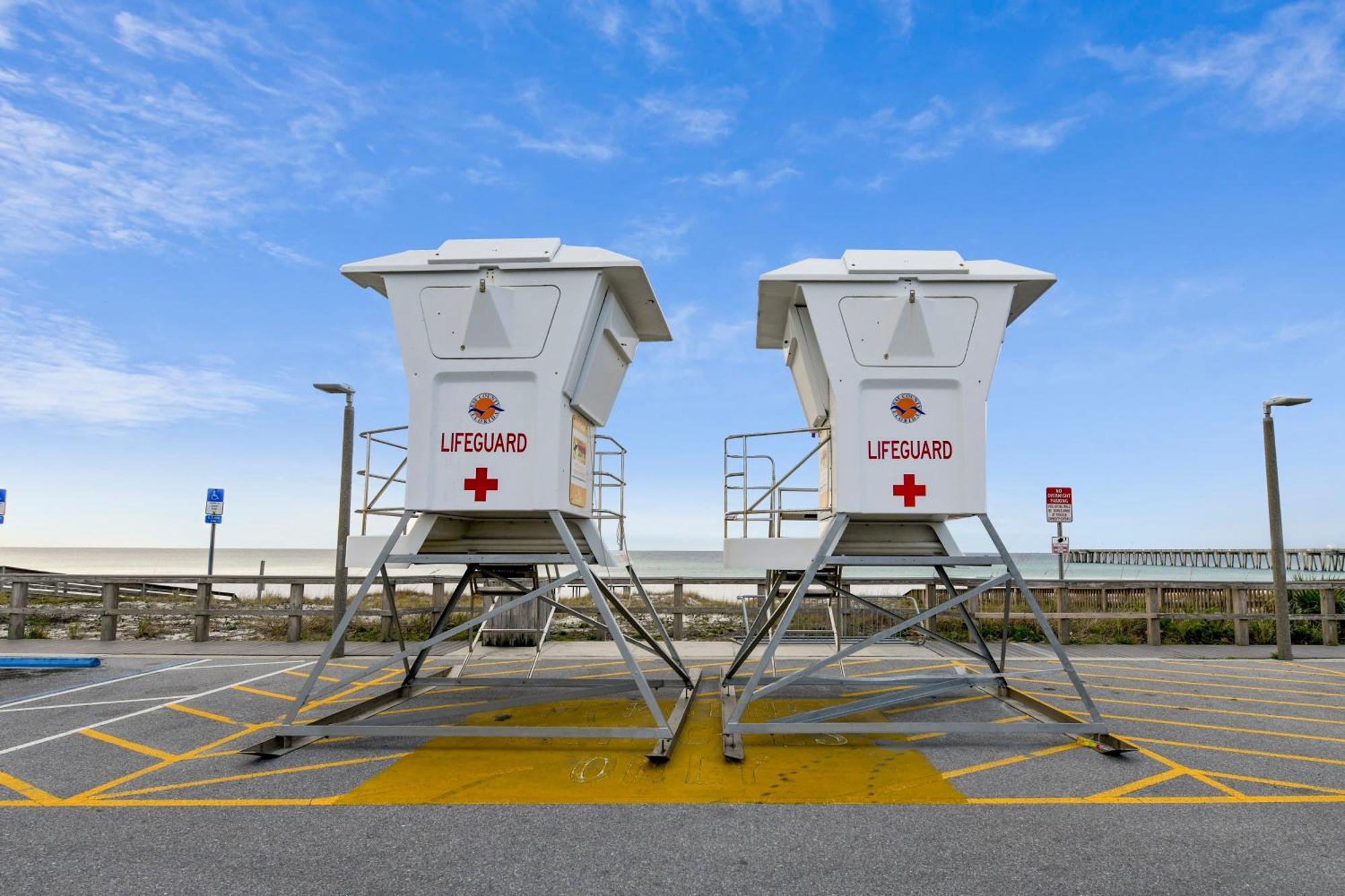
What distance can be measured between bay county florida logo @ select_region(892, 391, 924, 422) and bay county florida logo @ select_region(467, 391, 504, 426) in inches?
137

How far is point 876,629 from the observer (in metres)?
14.3

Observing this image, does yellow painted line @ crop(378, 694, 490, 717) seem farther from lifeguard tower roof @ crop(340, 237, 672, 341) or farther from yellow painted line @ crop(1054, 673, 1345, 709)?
yellow painted line @ crop(1054, 673, 1345, 709)

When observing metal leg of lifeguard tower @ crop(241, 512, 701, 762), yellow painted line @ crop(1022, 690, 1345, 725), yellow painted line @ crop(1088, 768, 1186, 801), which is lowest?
yellow painted line @ crop(1088, 768, 1186, 801)

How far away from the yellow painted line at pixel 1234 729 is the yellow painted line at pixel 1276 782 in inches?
61.8

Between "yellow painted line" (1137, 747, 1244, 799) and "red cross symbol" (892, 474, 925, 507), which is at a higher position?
"red cross symbol" (892, 474, 925, 507)

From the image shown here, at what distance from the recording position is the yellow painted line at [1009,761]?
18.9ft

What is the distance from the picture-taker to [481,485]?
6.70 meters

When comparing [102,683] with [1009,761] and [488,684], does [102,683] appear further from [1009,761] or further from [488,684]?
[1009,761]

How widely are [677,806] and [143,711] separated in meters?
6.28

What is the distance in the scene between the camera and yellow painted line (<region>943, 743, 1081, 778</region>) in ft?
18.9

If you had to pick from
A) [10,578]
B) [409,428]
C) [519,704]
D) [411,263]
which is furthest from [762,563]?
[10,578]

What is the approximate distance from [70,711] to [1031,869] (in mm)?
9071

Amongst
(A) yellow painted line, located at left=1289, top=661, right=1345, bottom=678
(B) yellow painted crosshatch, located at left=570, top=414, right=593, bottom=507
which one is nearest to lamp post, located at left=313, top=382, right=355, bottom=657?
(B) yellow painted crosshatch, located at left=570, top=414, right=593, bottom=507

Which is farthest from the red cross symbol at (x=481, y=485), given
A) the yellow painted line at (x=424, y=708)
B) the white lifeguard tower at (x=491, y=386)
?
the yellow painted line at (x=424, y=708)
